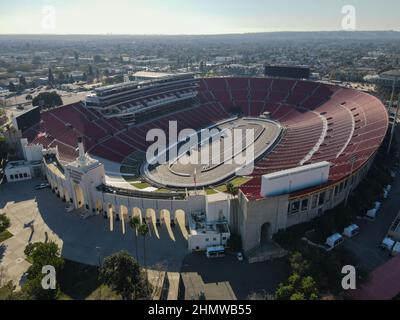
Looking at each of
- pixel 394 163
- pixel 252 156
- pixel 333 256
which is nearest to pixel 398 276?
pixel 333 256

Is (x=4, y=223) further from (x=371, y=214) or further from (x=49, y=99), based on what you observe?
(x=49, y=99)

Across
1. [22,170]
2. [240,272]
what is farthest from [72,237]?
[22,170]

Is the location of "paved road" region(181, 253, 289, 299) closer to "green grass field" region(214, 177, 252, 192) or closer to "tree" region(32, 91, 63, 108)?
Result: "green grass field" region(214, 177, 252, 192)

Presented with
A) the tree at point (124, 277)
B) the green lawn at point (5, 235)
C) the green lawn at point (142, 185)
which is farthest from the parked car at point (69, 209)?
the tree at point (124, 277)

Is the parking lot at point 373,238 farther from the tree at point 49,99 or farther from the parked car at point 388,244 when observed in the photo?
the tree at point 49,99

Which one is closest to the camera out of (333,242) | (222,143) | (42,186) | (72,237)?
(333,242)
